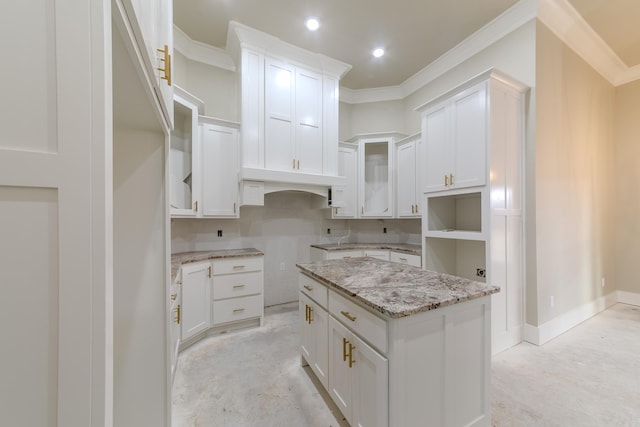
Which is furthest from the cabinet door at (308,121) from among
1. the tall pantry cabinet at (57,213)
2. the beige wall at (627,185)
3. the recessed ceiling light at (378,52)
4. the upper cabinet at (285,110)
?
the beige wall at (627,185)

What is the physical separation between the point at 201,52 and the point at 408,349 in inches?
155

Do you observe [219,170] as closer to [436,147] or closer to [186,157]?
[186,157]

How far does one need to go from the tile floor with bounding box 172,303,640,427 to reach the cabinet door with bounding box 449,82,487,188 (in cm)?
174

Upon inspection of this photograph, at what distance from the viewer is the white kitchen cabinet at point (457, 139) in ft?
7.89

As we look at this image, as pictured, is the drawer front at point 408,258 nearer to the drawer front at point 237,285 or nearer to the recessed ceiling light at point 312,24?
the drawer front at point 237,285

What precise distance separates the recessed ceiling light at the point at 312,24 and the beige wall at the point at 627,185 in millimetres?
4594

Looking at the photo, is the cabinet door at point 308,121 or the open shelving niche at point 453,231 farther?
the cabinet door at point 308,121

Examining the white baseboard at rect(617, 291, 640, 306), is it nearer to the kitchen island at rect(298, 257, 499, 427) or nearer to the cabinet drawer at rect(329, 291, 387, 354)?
the kitchen island at rect(298, 257, 499, 427)

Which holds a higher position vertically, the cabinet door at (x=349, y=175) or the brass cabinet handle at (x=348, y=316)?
the cabinet door at (x=349, y=175)

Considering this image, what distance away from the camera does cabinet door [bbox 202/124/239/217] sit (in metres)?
2.98

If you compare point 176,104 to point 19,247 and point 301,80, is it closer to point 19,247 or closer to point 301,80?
point 301,80

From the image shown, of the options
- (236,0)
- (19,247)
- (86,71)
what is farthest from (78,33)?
(236,0)

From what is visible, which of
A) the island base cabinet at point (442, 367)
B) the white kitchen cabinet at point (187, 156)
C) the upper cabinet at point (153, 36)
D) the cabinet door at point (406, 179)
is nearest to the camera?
the upper cabinet at point (153, 36)

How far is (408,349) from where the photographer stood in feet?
3.91
